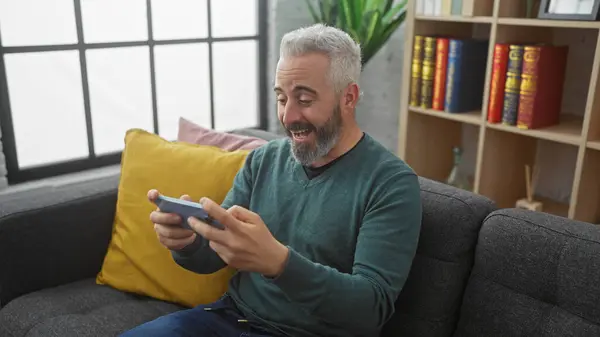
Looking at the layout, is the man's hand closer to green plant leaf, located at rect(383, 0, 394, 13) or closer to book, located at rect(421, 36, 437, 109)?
book, located at rect(421, 36, 437, 109)

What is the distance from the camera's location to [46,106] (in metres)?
2.39

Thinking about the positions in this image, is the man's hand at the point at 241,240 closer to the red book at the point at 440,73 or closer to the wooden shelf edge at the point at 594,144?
the wooden shelf edge at the point at 594,144

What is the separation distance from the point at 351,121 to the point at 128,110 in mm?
1582

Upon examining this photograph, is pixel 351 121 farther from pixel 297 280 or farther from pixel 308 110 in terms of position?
pixel 297 280

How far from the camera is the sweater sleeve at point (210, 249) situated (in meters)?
1.37

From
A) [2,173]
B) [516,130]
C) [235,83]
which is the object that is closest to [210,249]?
[2,173]

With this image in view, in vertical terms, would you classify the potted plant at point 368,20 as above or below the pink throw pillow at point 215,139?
above

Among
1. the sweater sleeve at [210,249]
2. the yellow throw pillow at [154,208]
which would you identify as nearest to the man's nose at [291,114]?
the sweater sleeve at [210,249]

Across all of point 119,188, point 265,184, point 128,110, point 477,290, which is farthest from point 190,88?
point 477,290

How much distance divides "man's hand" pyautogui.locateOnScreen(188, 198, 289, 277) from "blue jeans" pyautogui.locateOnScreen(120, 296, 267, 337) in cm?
34

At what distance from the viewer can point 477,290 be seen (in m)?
1.32

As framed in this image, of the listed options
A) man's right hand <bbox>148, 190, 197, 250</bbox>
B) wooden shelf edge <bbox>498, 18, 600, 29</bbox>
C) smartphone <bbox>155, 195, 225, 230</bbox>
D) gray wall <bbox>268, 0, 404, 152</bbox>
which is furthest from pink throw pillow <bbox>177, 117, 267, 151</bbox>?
gray wall <bbox>268, 0, 404, 152</bbox>

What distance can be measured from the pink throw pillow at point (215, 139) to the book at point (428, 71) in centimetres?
87

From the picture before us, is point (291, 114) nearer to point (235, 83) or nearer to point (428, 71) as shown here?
point (428, 71)
